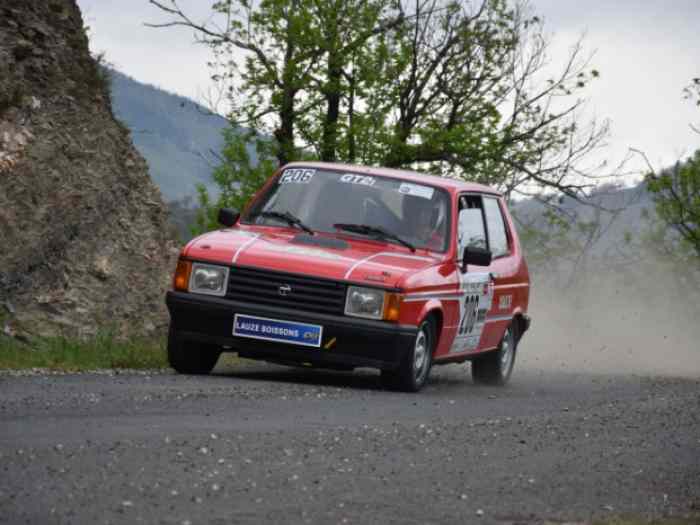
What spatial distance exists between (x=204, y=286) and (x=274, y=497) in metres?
5.66

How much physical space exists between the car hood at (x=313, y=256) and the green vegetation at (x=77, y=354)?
4.99 ft

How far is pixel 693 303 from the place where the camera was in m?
51.1

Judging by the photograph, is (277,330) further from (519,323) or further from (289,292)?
(519,323)

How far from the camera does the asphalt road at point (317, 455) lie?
20.0 feet

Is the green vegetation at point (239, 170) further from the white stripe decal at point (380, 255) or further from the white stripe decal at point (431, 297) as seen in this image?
the white stripe decal at point (380, 255)

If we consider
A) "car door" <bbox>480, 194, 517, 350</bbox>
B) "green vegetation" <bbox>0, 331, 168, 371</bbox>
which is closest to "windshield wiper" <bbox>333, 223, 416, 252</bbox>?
"car door" <bbox>480, 194, 517, 350</bbox>

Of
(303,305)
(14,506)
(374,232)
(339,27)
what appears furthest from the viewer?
(339,27)

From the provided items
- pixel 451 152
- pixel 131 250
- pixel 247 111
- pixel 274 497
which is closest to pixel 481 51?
pixel 451 152

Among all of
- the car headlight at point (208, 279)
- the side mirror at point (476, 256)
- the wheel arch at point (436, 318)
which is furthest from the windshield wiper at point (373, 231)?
the car headlight at point (208, 279)

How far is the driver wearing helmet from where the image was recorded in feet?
42.0

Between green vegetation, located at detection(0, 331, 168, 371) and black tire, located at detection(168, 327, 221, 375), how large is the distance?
31.3 inches

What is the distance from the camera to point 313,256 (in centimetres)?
1184

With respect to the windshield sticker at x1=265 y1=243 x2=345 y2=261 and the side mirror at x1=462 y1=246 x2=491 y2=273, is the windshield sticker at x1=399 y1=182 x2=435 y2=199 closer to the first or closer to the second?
the side mirror at x1=462 y1=246 x2=491 y2=273

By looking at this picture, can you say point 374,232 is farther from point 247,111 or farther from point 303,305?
point 247,111
